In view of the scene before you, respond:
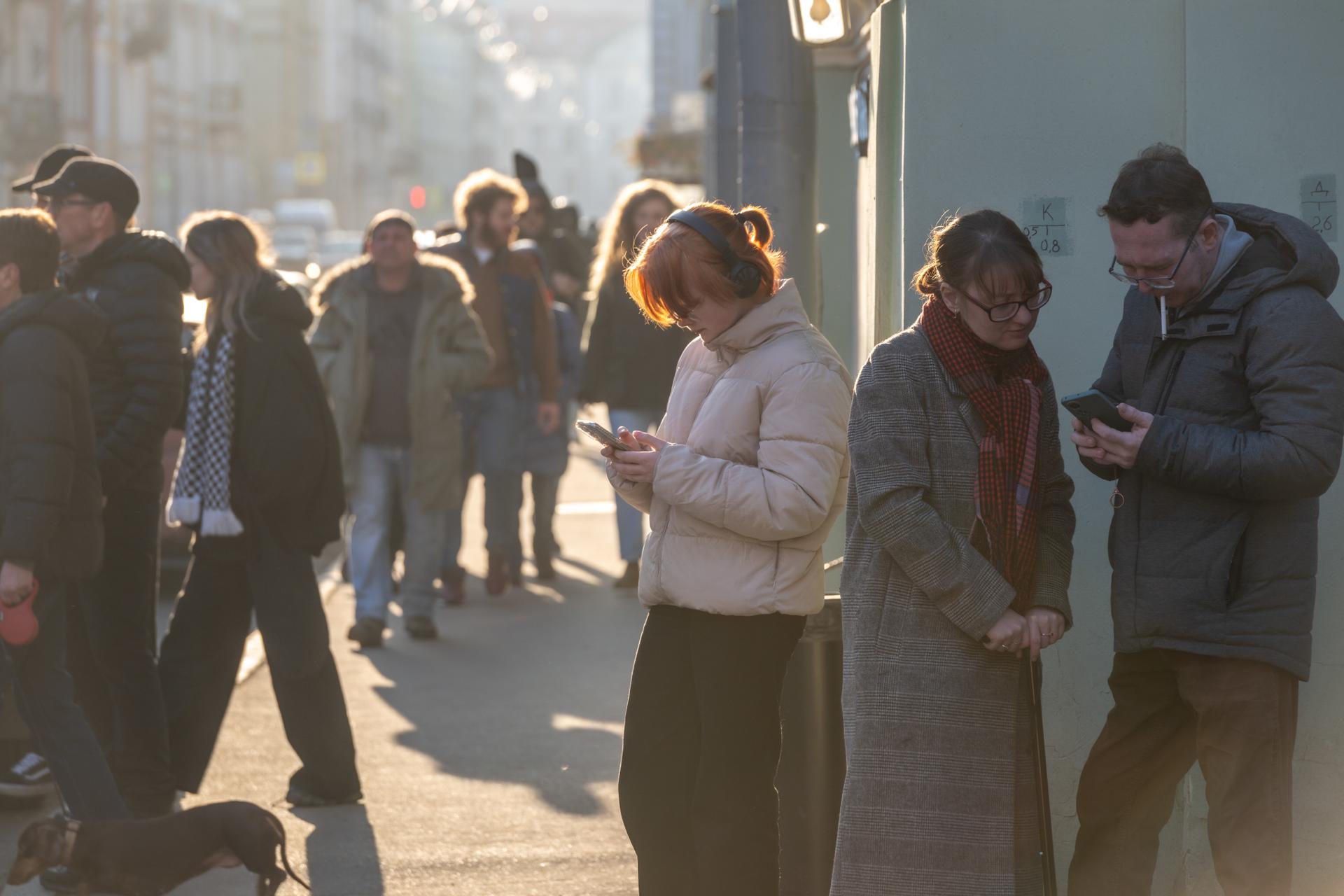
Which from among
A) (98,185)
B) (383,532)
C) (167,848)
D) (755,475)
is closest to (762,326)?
(755,475)

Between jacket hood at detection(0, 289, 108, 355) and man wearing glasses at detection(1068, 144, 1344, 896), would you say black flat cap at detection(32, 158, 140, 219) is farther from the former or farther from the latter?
man wearing glasses at detection(1068, 144, 1344, 896)

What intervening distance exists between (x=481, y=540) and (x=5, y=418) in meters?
8.04

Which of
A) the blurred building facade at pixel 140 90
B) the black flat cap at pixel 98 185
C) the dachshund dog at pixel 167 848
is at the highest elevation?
the blurred building facade at pixel 140 90

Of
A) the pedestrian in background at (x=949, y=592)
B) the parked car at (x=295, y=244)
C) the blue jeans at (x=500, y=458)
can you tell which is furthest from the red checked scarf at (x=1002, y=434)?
the parked car at (x=295, y=244)

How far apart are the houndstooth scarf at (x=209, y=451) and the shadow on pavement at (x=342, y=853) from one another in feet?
3.02

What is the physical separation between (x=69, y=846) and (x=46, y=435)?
102 centimetres

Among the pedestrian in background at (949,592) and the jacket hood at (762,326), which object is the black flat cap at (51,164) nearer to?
the jacket hood at (762,326)

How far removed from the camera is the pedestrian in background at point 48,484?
4859 millimetres

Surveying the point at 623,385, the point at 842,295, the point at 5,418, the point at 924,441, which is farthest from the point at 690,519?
the point at 623,385

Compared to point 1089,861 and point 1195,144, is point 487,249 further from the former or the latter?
point 1089,861

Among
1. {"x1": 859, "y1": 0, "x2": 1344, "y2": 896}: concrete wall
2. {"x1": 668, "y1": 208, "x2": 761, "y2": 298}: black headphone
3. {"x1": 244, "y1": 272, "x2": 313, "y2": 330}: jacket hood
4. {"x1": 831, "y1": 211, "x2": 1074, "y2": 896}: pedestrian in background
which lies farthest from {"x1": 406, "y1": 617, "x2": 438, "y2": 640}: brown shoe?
{"x1": 831, "y1": 211, "x2": 1074, "y2": 896}: pedestrian in background

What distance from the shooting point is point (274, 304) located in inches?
232

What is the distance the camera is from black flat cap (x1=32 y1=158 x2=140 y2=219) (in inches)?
222

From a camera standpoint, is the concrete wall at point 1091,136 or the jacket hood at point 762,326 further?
the concrete wall at point 1091,136
